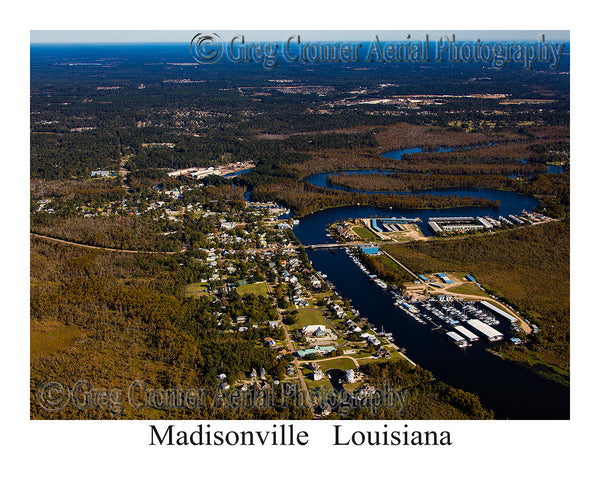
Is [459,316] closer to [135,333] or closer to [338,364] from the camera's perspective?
[338,364]

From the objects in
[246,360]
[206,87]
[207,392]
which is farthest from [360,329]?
[206,87]

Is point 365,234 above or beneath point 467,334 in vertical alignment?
above

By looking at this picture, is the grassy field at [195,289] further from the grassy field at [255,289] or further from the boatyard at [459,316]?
the boatyard at [459,316]

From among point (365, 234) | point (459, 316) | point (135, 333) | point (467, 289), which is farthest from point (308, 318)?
point (365, 234)

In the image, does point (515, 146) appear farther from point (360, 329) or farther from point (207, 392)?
point (207, 392)

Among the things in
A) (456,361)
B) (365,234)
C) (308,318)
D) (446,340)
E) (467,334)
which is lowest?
(456,361)

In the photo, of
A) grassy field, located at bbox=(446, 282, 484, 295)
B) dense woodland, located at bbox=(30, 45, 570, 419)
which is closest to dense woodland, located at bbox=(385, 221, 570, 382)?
dense woodland, located at bbox=(30, 45, 570, 419)

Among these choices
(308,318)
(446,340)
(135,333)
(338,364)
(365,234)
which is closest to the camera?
(338,364)

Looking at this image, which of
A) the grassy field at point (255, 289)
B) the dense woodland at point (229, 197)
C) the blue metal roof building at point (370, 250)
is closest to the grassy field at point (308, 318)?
the dense woodland at point (229, 197)

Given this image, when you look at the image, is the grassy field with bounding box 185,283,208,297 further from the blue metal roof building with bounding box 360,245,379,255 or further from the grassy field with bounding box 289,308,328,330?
the blue metal roof building with bounding box 360,245,379,255
